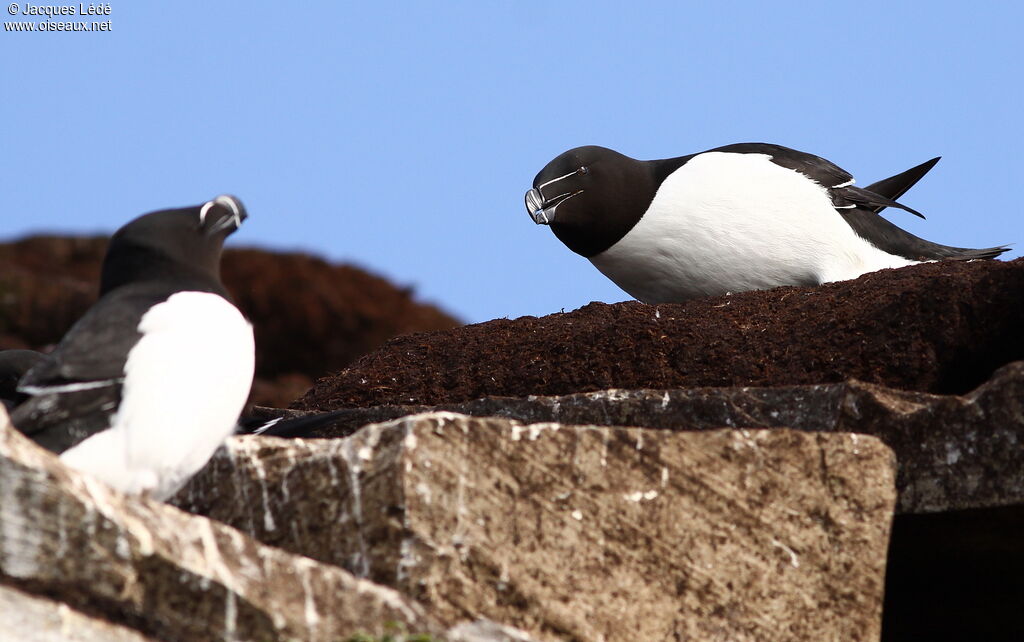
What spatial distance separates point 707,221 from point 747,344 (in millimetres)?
1847

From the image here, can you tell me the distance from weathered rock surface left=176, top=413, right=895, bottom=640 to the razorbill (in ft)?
4.70

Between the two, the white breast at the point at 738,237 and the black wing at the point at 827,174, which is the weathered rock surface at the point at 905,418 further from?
the black wing at the point at 827,174

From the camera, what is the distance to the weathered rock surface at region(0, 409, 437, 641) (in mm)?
3709

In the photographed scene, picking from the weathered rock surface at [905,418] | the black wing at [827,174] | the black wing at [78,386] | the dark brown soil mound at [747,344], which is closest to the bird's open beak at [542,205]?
the dark brown soil mound at [747,344]

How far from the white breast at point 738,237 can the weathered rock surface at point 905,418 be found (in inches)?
94.1

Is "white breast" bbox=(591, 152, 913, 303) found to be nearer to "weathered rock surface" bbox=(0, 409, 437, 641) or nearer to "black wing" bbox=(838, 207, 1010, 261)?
"black wing" bbox=(838, 207, 1010, 261)

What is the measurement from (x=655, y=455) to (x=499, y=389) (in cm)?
189

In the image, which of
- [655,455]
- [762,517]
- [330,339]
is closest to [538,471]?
[655,455]

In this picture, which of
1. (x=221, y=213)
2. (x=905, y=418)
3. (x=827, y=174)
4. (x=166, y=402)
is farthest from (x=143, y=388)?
(x=827, y=174)

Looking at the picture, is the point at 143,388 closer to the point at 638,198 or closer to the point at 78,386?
the point at 78,386

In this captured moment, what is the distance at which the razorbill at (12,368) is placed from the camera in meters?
5.88

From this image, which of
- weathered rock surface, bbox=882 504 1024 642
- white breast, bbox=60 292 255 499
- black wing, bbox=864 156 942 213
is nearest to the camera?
white breast, bbox=60 292 255 499

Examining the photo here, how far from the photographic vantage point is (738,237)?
779cm

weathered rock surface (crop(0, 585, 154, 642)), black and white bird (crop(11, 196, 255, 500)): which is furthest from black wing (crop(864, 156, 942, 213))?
weathered rock surface (crop(0, 585, 154, 642))
